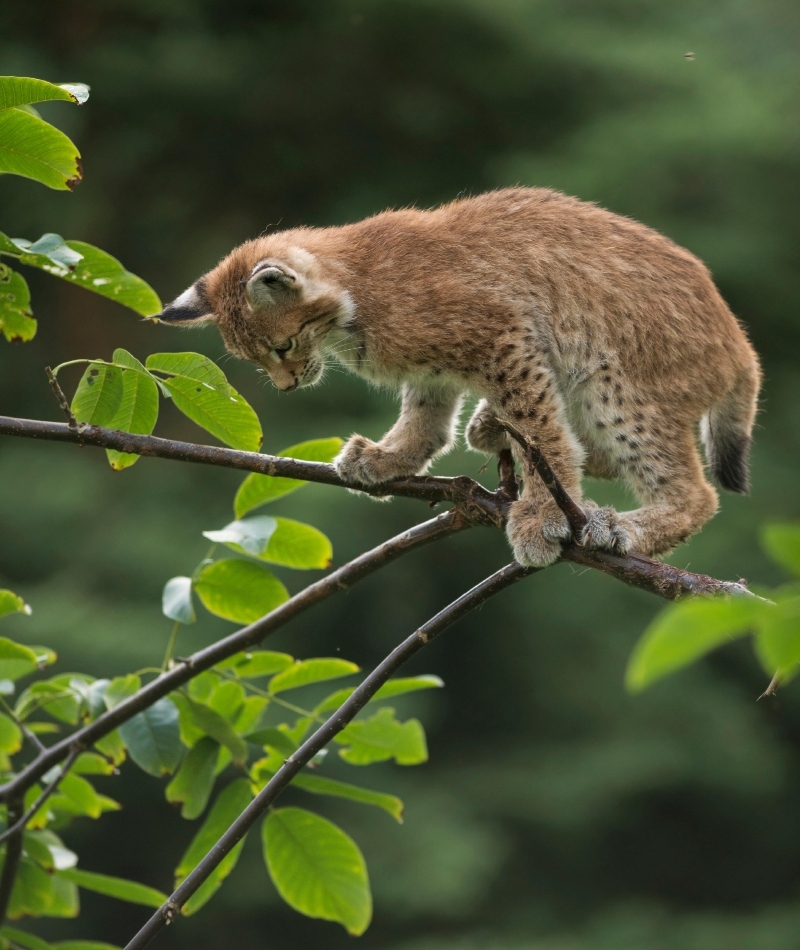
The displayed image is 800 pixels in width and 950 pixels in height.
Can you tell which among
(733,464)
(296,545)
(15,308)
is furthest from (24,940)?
(733,464)

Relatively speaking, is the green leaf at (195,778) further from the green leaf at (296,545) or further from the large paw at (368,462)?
the large paw at (368,462)

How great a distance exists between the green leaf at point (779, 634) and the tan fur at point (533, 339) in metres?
2.20

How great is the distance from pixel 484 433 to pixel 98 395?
151 centimetres

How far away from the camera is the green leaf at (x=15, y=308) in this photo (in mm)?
2645

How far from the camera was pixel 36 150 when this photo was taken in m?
2.24

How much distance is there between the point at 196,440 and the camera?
34.1ft

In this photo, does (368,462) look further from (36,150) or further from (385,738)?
(36,150)

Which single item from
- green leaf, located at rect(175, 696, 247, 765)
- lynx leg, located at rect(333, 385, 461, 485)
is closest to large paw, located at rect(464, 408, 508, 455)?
lynx leg, located at rect(333, 385, 461, 485)

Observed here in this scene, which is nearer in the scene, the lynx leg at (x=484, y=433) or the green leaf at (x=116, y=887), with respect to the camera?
the green leaf at (x=116, y=887)

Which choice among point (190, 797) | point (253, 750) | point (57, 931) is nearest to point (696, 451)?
point (190, 797)

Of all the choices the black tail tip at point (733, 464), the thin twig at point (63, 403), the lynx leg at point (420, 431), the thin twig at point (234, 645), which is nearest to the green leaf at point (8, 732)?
the thin twig at point (234, 645)

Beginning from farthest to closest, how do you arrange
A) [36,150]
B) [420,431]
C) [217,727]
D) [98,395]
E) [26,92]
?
1. [420,431]
2. [217,727]
3. [98,395]
4. [36,150]
5. [26,92]

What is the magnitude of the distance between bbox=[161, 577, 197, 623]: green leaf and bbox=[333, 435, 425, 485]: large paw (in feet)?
Result: 2.73

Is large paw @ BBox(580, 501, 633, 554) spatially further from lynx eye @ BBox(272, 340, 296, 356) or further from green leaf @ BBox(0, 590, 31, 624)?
green leaf @ BBox(0, 590, 31, 624)
